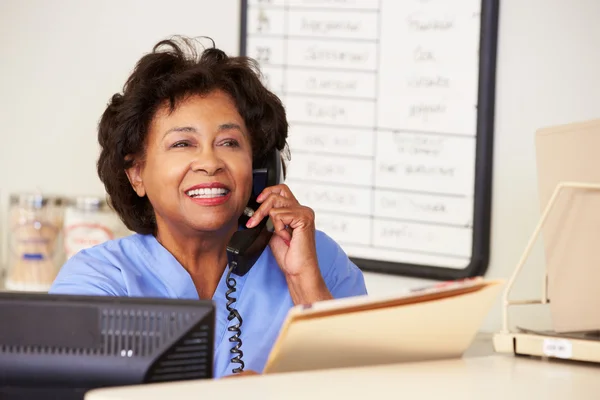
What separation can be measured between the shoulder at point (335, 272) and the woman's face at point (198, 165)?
0.20 metres

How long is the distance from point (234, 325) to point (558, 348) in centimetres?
60

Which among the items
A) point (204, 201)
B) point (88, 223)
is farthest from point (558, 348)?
point (88, 223)

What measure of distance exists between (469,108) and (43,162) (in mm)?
1351

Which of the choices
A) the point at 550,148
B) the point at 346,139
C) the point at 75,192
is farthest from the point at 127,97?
the point at 75,192

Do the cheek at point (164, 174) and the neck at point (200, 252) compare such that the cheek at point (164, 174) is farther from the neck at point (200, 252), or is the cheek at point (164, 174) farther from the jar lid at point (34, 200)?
the jar lid at point (34, 200)

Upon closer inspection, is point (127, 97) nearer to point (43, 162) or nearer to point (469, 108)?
point (469, 108)

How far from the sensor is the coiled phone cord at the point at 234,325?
61.5 inches

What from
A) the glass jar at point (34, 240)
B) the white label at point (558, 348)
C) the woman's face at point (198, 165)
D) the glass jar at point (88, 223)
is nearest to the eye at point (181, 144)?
the woman's face at point (198, 165)

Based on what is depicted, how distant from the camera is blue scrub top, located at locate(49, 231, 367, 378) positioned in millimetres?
1553

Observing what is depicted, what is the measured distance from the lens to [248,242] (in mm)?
1652

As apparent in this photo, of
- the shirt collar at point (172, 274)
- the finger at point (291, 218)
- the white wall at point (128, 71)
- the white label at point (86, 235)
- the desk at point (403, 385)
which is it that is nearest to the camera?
the desk at point (403, 385)

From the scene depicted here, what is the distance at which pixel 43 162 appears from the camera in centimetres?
273

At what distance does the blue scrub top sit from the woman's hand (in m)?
0.03

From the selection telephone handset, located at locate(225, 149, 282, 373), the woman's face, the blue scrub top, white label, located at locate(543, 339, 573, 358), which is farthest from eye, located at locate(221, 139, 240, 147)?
white label, located at locate(543, 339, 573, 358)
